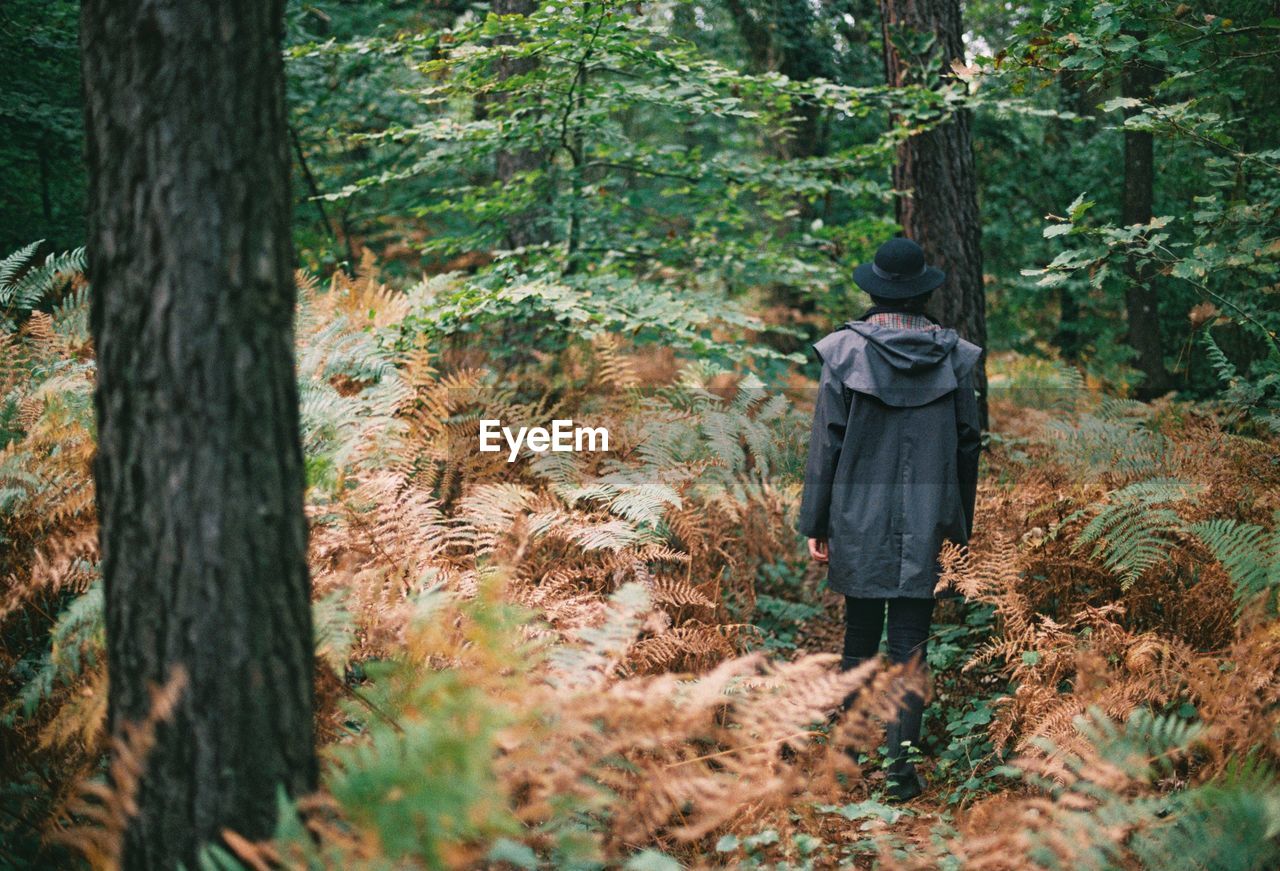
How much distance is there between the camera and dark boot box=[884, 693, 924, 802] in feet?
12.7

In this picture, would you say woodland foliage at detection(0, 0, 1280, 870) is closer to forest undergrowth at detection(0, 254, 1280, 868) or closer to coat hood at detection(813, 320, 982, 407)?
forest undergrowth at detection(0, 254, 1280, 868)

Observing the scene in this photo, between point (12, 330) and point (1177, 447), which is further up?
point (12, 330)

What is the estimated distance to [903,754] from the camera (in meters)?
3.96

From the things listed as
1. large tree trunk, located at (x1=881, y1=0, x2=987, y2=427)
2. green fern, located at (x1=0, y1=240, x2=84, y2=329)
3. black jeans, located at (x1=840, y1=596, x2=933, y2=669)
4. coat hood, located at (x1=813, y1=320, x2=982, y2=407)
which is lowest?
black jeans, located at (x1=840, y1=596, x2=933, y2=669)

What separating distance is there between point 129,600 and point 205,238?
937 mm

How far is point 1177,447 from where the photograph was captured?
4.99 metres

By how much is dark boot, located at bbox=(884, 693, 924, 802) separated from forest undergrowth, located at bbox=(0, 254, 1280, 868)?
0.12 metres

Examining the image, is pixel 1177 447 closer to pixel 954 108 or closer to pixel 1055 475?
pixel 1055 475

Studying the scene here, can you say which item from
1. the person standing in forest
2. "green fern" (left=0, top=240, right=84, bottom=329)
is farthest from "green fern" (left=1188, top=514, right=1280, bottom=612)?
"green fern" (left=0, top=240, right=84, bottom=329)

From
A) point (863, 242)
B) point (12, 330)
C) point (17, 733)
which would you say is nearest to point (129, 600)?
point (17, 733)

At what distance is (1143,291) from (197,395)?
11412 millimetres

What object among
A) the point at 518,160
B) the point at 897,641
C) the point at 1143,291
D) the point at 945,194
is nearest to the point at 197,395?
the point at 897,641

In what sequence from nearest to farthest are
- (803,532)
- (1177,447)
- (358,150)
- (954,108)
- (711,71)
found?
(803,532)
(1177,447)
(954,108)
(711,71)
(358,150)

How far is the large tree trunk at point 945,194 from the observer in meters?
5.84
